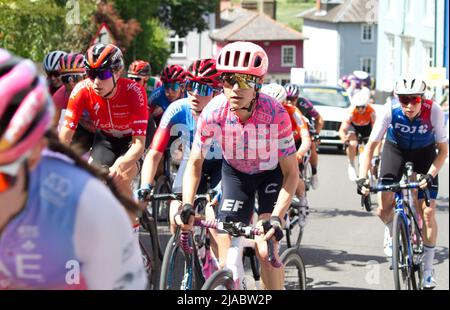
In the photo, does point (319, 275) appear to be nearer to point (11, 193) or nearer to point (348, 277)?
point (348, 277)

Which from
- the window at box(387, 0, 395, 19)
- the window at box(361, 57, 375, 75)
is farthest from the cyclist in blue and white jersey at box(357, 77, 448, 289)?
the window at box(361, 57, 375, 75)

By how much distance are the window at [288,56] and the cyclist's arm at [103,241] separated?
103 meters

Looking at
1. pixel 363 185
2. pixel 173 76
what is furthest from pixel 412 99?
pixel 173 76

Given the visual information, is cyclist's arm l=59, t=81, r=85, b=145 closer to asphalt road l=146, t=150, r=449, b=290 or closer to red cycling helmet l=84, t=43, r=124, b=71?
red cycling helmet l=84, t=43, r=124, b=71

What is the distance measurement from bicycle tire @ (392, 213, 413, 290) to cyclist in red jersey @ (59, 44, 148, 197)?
205 cm

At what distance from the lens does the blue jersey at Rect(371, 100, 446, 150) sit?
27.6 feet

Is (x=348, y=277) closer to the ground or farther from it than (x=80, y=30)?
closer to the ground

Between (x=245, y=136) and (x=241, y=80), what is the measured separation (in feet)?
1.09

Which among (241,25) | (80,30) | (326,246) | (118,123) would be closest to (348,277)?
(326,246)

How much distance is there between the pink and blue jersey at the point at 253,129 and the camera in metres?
5.85
